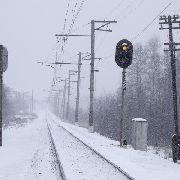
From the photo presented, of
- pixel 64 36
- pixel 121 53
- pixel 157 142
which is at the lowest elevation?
pixel 157 142

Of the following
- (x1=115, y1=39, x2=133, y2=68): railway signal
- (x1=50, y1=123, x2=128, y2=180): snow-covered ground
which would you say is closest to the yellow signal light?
(x1=115, y1=39, x2=133, y2=68): railway signal

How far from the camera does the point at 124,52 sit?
1934 cm

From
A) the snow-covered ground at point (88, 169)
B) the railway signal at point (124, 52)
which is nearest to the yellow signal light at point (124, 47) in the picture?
the railway signal at point (124, 52)

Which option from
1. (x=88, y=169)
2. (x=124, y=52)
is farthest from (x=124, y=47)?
(x=88, y=169)

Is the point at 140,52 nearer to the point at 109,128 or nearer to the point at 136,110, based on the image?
the point at 136,110

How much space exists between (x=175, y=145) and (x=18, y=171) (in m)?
6.09

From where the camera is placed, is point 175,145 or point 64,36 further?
point 64,36

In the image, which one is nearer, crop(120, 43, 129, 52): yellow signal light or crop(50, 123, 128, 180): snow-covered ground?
crop(50, 123, 128, 180): snow-covered ground

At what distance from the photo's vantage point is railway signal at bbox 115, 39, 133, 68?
63.2 feet

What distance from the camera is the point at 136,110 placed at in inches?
1850

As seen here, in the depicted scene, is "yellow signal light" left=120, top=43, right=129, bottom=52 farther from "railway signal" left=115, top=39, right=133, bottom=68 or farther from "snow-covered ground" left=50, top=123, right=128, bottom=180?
"snow-covered ground" left=50, top=123, right=128, bottom=180

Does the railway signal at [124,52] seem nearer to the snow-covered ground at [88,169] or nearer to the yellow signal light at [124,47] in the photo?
the yellow signal light at [124,47]

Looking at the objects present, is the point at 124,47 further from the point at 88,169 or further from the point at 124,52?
the point at 88,169

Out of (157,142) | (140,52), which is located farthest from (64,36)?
(140,52)
